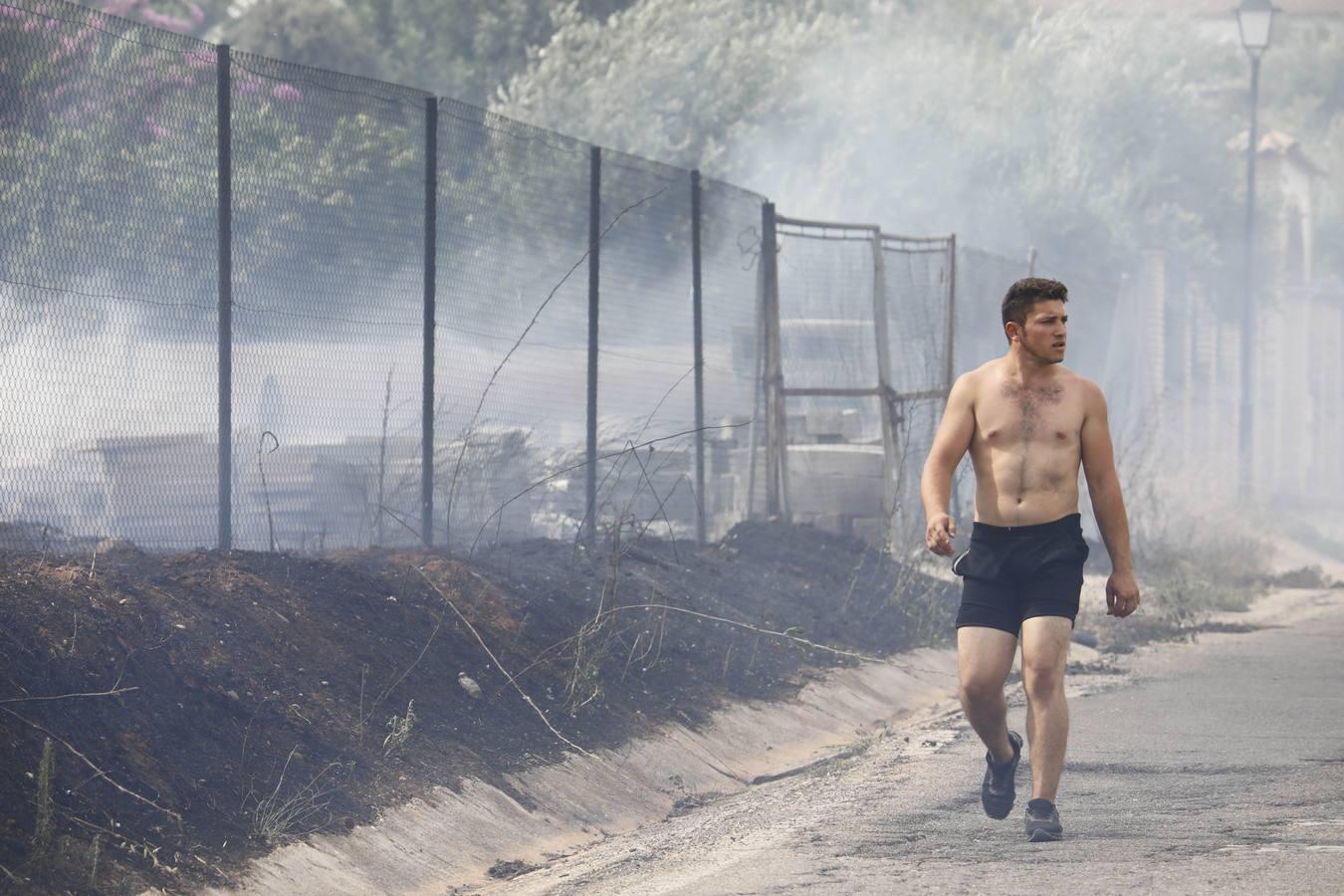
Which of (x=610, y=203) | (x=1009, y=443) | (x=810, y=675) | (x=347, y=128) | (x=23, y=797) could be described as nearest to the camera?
(x=23, y=797)

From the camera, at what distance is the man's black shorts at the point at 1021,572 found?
6.48 meters

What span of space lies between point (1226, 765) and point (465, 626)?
3.59 meters

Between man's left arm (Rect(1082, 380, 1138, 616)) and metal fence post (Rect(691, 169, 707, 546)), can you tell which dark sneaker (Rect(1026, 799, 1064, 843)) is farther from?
metal fence post (Rect(691, 169, 707, 546))

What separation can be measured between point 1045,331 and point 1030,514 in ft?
2.15

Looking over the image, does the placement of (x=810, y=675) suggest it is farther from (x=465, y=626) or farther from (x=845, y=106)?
(x=845, y=106)

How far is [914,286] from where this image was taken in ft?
61.9

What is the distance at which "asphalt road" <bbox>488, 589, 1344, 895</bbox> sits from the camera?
589 cm

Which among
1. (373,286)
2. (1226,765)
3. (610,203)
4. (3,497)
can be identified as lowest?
(1226,765)

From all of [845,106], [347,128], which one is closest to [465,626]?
[347,128]

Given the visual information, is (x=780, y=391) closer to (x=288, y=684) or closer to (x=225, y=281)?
(x=225, y=281)

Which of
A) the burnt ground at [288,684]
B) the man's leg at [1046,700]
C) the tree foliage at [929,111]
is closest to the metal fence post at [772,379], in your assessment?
the burnt ground at [288,684]

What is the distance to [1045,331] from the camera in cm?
655

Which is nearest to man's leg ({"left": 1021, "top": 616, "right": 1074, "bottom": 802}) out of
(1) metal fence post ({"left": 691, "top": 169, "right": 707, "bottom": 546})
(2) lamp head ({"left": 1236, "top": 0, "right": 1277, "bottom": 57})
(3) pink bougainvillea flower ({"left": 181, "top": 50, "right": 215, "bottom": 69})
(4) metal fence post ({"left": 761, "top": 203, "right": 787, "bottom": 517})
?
(3) pink bougainvillea flower ({"left": 181, "top": 50, "right": 215, "bottom": 69})

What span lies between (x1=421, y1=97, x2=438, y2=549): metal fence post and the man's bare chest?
15.2ft
